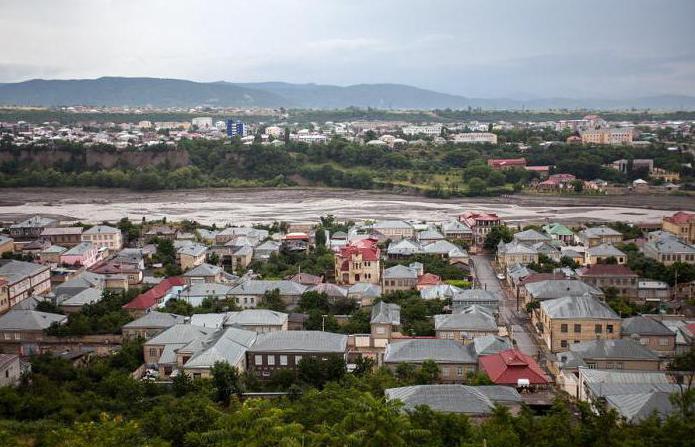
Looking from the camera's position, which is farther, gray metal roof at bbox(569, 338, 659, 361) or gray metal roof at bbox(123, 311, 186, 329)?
gray metal roof at bbox(123, 311, 186, 329)

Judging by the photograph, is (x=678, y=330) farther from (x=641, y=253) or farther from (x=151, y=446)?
(x=151, y=446)

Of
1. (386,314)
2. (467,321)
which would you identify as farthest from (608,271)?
(386,314)

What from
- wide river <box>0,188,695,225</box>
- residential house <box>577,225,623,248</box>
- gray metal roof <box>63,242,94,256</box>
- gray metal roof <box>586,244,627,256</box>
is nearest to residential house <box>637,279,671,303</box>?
gray metal roof <box>586,244,627,256</box>

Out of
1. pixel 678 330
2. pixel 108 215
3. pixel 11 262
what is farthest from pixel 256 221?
pixel 678 330

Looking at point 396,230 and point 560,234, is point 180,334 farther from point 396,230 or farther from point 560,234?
point 560,234

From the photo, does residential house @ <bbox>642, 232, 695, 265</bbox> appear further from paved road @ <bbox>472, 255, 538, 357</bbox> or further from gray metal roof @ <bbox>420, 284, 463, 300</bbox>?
gray metal roof @ <bbox>420, 284, 463, 300</bbox>
